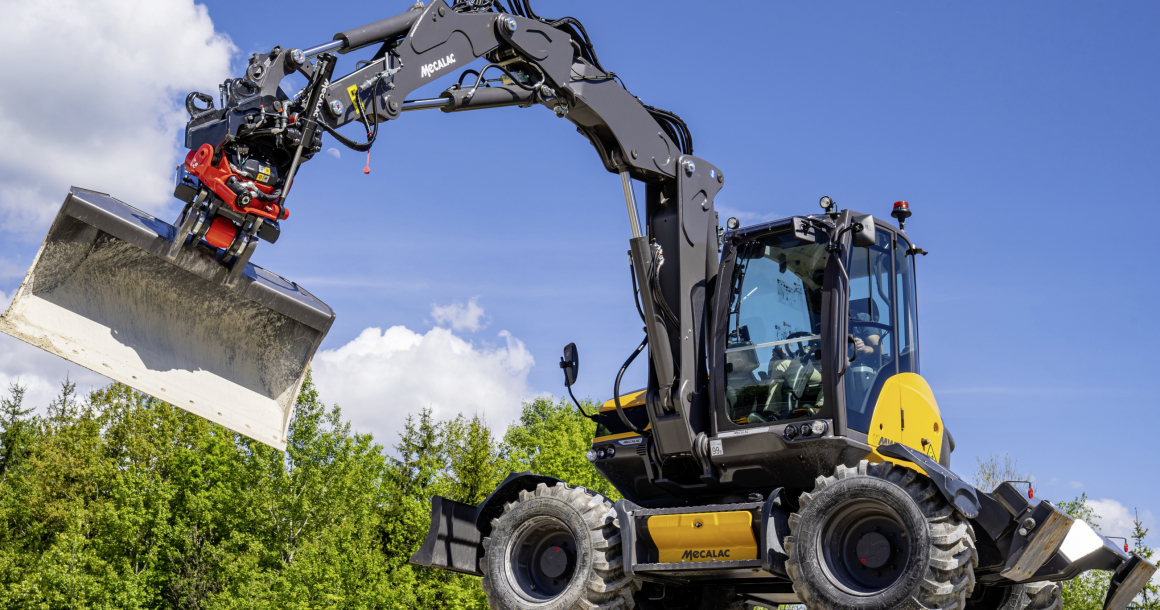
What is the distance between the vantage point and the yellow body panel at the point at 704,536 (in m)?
7.64

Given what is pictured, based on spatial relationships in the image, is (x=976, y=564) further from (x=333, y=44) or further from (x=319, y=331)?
(x=333, y=44)

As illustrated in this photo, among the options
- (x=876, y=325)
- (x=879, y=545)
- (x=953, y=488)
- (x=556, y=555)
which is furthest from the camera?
(x=556, y=555)

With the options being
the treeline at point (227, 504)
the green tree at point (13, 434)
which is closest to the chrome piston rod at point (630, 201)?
the treeline at point (227, 504)

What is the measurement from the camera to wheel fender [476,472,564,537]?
904cm

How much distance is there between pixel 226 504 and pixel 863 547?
2960cm

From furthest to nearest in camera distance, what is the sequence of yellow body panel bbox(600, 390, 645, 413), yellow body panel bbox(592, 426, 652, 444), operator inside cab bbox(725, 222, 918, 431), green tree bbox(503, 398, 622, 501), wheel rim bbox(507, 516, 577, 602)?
green tree bbox(503, 398, 622, 501) < yellow body panel bbox(600, 390, 645, 413) < yellow body panel bbox(592, 426, 652, 444) < wheel rim bbox(507, 516, 577, 602) < operator inside cab bbox(725, 222, 918, 431)

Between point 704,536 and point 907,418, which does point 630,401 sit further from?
point 907,418

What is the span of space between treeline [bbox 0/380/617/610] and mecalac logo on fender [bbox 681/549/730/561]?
62.1ft

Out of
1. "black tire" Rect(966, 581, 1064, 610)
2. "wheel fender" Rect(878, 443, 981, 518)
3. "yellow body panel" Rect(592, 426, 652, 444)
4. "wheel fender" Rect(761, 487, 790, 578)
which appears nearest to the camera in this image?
"wheel fender" Rect(878, 443, 981, 518)

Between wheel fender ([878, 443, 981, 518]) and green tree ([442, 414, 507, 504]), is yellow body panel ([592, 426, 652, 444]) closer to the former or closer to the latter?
wheel fender ([878, 443, 981, 518])

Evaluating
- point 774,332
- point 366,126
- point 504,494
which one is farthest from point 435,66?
point 504,494

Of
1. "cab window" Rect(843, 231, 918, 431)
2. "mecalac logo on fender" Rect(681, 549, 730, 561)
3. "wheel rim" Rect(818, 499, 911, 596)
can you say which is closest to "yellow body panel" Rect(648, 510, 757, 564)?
"mecalac logo on fender" Rect(681, 549, 730, 561)

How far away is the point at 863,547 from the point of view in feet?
23.8

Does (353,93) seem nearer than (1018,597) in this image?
Yes
